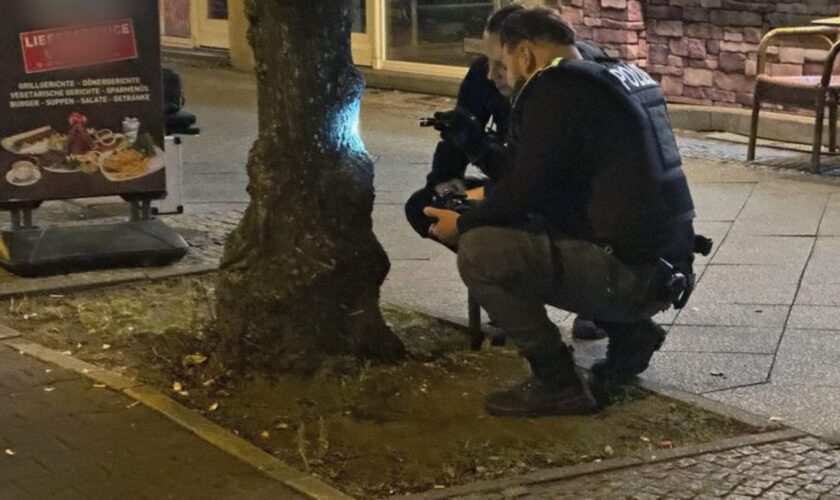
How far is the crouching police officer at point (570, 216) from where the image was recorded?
484 cm

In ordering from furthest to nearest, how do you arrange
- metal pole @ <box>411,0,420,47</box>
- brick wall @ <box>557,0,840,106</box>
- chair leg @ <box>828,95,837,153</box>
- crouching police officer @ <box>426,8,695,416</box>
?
1. metal pole @ <box>411,0,420,47</box>
2. brick wall @ <box>557,0,840,106</box>
3. chair leg @ <box>828,95,837,153</box>
4. crouching police officer @ <box>426,8,695,416</box>

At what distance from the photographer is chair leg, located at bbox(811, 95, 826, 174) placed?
365 inches

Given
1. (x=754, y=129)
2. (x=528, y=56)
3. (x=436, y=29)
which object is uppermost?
(x=528, y=56)

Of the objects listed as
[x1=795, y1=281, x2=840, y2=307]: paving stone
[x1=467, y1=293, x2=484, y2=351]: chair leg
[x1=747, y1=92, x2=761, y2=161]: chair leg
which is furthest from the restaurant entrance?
[x1=467, y1=293, x2=484, y2=351]: chair leg

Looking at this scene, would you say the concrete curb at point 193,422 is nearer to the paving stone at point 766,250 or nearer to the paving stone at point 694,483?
the paving stone at point 694,483

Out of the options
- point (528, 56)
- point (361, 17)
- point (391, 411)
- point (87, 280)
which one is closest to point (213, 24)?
point (361, 17)

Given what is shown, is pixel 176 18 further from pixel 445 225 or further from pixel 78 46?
pixel 445 225

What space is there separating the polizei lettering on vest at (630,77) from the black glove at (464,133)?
0.65 m

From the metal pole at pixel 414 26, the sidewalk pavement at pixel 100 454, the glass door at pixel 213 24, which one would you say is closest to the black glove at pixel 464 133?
the sidewalk pavement at pixel 100 454

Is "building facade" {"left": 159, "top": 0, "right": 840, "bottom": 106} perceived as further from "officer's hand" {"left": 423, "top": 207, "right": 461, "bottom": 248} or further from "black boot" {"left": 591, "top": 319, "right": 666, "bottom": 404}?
"black boot" {"left": 591, "top": 319, "right": 666, "bottom": 404}

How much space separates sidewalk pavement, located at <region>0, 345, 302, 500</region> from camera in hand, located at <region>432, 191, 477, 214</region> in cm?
129

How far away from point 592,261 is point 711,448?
2.44 feet

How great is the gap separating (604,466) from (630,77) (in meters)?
1.37

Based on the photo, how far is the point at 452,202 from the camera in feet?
18.0
